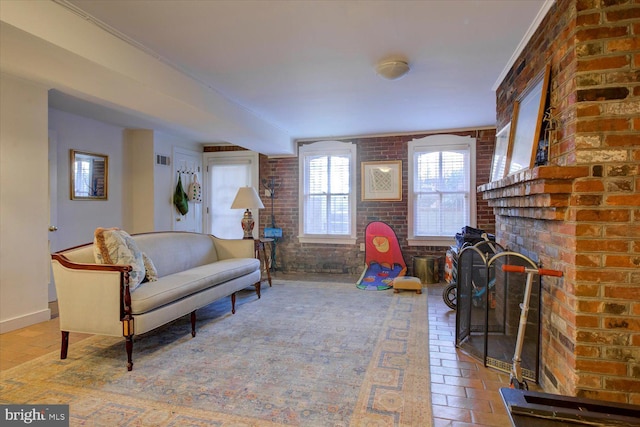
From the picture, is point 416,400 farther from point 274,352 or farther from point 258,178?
point 258,178

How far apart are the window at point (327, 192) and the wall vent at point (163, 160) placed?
2.34 metres

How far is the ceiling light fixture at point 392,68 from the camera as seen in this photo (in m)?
2.90

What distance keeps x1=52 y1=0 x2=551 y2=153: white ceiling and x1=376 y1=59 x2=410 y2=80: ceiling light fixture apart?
76mm

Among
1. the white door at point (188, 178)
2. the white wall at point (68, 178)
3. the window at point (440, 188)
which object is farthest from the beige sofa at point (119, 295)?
the window at point (440, 188)

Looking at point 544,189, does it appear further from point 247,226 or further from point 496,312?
point 247,226

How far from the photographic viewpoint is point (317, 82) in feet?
11.2

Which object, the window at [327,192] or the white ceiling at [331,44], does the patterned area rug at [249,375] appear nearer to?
the white ceiling at [331,44]

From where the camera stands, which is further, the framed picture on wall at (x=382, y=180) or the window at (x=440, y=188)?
the framed picture on wall at (x=382, y=180)

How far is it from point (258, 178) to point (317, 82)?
3371mm

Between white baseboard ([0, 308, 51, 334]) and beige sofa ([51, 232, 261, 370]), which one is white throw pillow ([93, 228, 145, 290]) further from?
white baseboard ([0, 308, 51, 334])

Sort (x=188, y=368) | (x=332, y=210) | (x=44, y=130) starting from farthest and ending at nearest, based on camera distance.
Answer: (x=332, y=210) < (x=44, y=130) < (x=188, y=368)

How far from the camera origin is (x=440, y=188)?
5.56 meters

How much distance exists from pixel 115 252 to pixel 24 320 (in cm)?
157

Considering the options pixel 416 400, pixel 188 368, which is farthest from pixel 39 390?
pixel 416 400
